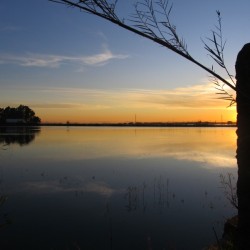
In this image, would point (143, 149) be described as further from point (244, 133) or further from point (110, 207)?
point (244, 133)

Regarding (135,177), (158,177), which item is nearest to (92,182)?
(135,177)

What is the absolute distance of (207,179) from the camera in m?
25.8

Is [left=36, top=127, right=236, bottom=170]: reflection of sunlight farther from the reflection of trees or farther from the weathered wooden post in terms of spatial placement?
the weathered wooden post

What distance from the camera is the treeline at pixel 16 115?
175 metres

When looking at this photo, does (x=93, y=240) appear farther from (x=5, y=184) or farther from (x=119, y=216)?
(x=5, y=184)

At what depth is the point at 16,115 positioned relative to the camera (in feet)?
589

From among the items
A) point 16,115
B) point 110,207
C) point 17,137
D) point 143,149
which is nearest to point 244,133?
point 110,207

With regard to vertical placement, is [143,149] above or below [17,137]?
below

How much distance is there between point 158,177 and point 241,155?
2399 cm

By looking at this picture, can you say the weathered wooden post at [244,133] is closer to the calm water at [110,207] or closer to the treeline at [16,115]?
the calm water at [110,207]

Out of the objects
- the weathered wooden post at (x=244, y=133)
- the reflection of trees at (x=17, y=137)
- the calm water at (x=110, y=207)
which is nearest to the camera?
the weathered wooden post at (x=244, y=133)

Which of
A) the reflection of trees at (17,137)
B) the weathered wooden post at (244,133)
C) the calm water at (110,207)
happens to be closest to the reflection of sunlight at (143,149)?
the reflection of trees at (17,137)

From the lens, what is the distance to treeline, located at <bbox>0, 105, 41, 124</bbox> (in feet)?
573

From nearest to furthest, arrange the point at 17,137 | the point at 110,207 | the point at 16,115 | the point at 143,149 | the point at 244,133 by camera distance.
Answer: the point at 244,133 < the point at 110,207 < the point at 143,149 < the point at 17,137 < the point at 16,115
